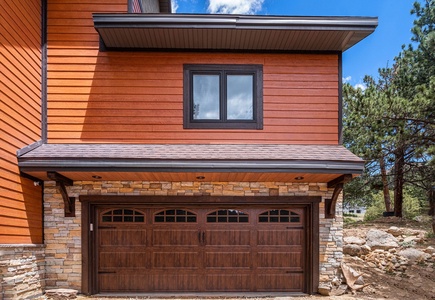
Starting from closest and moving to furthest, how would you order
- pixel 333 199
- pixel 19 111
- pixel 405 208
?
pixel 19 111, pixel 333 199, pixel 405 208

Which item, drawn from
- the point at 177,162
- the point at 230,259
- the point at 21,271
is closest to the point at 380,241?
the point at 230,259

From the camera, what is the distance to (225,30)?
6133 millimetres

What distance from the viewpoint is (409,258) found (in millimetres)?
8141

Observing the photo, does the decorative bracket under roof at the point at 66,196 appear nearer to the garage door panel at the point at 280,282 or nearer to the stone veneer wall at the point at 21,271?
the stone veneer wall at the point at 21,271

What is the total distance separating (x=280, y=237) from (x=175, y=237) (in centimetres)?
202

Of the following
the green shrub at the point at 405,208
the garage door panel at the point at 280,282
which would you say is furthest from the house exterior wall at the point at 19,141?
the green shrub at the point at 405,208

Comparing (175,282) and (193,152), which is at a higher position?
(193,152)

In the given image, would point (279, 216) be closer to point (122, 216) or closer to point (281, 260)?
point (281, 260)

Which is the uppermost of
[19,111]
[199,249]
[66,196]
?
[19,111]

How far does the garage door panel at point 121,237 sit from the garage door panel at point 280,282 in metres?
2.38

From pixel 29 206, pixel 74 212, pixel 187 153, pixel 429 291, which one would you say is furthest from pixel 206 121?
pixel 429 291

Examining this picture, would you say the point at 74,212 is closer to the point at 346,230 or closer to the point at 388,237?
the point at 388,237

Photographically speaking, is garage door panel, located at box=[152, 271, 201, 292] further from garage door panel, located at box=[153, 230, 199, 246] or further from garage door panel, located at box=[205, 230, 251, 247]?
garage door panel, located at box=[205, 230, 251, 247]

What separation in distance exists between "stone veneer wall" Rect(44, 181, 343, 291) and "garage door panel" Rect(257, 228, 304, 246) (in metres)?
0.44
